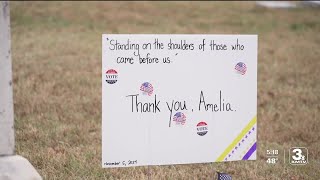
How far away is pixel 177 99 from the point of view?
4523 millimetres

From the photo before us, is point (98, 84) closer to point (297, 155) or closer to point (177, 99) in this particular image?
point (297, 155)

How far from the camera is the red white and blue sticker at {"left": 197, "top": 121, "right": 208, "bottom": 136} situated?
4570 mm

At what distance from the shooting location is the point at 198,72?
178 inches

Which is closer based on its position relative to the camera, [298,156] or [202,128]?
[202,128]

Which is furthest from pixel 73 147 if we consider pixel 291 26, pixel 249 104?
pixel 291 26

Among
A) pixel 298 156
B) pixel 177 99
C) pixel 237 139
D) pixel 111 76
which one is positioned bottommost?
pixel 298 156

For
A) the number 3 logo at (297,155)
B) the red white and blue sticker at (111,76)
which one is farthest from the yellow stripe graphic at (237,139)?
the number 3 logo at (297,155)

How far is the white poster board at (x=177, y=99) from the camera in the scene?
4332 mm

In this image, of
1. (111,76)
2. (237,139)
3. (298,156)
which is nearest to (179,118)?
(237,139)

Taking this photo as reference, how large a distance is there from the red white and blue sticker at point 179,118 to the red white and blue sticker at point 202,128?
14 cm

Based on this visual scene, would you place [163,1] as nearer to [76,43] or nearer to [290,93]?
[76,43]

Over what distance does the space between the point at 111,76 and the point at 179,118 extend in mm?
710

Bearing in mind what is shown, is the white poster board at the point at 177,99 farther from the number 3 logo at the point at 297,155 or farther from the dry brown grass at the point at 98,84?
the number 3 logo at the point at 297,155

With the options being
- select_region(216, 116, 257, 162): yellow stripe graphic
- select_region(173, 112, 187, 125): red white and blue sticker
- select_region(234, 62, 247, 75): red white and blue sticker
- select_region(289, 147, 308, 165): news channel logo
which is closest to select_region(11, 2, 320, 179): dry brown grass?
select_region(289, 147, 308, 165): news channel logo
